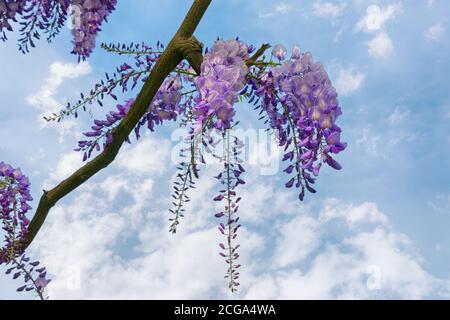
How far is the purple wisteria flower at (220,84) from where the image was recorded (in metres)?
2.17

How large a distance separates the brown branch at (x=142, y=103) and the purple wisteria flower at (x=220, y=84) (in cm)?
14

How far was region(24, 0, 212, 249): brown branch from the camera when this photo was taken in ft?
8.07

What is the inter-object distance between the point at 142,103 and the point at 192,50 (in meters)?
0.40

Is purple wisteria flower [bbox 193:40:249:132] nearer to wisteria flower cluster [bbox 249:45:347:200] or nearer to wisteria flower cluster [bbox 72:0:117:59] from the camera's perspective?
wisteria flower cluster [bbox 249:45:347:200]

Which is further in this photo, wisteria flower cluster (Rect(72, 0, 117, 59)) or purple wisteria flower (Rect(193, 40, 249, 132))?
wisteria flower cluster (Rect(72, 0, 117, 59))

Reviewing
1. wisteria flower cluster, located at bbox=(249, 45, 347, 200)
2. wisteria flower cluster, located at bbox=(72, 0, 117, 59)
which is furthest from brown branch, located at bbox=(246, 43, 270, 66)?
wisteria flower cluster, located at bbox=(72, 0, 117, 59)

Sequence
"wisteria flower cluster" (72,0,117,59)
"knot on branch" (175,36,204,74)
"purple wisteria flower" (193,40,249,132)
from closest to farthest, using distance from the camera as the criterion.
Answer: "purple wisteria flower" (193,40,249,132) → "knot on branch" (175,36,204,74) → "wisteria flower cluster" (72,0,117,59)

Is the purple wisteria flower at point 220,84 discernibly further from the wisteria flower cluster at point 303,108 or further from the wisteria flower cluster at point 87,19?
the wisteria flower cluster at point 87,19

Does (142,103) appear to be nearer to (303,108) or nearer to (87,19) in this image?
(303,108)

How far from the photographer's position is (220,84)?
7.14 ft

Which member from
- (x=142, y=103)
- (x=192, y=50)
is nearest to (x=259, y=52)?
(x=192, y=50)

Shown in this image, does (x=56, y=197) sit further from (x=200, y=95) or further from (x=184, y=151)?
(x=200, y=95)

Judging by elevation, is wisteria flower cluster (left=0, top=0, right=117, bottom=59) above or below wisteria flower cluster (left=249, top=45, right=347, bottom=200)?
above
